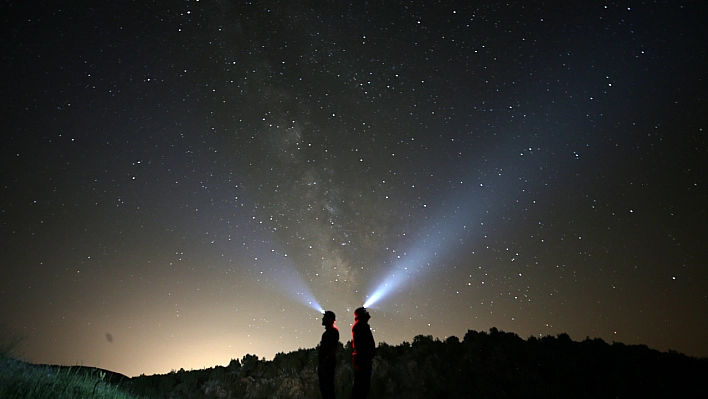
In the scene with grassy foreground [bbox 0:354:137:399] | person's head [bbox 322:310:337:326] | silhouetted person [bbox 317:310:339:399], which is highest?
person's head [bbox 322:310:337:326]

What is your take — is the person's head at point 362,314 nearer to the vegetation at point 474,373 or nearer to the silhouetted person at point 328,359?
the silhouetted person at point 328,359

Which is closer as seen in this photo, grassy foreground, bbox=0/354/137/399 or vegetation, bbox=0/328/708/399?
grassy foreground, bbox=0/354/137/399

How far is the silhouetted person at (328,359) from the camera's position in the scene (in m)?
6.13

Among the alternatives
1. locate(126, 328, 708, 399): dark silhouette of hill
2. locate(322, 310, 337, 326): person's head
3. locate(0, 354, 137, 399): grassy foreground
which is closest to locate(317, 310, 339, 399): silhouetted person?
locate(322, 310, 337, 326): person's head

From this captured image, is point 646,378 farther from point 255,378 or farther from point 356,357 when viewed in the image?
point 255,378

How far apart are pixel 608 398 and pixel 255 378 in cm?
976

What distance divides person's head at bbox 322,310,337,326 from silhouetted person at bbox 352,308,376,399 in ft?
1.40

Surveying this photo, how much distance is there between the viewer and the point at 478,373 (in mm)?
9711

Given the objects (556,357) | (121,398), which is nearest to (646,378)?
(556,357)

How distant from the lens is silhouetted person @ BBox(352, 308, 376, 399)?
5941 mm

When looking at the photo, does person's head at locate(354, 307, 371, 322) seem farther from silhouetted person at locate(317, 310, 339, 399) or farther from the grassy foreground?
the grassy foreground

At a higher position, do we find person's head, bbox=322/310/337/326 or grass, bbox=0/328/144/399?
person's head, bbox=322/310/337/326

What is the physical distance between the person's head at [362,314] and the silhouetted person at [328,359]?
0.46 m

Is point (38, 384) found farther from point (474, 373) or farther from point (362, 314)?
point (474, 373)
